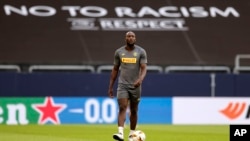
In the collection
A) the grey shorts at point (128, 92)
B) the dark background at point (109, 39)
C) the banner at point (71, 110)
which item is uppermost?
the dark background at point (109, 39)

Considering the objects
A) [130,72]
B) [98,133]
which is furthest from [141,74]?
[98,133]

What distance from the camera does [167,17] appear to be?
31781 mm

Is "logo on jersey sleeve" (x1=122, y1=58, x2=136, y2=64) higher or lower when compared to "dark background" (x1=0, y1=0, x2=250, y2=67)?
lower

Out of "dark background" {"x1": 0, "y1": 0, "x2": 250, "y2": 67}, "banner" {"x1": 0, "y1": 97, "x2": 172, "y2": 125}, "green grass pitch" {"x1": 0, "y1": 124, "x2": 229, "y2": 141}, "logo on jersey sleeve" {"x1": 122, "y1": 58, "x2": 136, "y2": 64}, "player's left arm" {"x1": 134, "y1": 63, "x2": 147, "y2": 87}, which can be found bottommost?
"green grass pitch" {"x1": 0, "y1": 124, "x2": 229, "y2": 141}

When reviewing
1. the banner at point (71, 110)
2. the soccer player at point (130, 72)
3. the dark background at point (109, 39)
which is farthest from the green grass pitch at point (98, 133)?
the dark background at point (109, 39)

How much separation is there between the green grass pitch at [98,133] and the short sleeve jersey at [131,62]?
2.20 metres

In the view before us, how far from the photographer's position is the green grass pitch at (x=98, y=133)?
58.9 ft

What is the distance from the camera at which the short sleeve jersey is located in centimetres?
1580

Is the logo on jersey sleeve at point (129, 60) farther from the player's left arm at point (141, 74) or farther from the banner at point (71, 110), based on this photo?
the banner at point (71, 110)

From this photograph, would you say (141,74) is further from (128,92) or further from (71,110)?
(71,110)

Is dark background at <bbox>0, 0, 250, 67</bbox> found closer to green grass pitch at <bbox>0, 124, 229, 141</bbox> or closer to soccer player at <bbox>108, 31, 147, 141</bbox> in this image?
green grass pitch at <bbox>0, 124, 229, 141</bbox>

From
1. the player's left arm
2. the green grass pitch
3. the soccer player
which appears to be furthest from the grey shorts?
the green grass pitch

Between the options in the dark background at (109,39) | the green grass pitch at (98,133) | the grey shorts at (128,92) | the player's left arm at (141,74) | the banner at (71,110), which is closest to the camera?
the player's left arm at (141,74)

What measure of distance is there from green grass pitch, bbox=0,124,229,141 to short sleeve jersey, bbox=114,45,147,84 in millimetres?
2198
